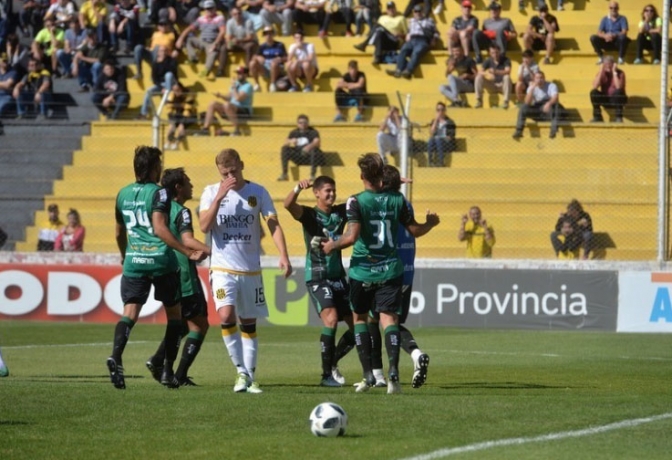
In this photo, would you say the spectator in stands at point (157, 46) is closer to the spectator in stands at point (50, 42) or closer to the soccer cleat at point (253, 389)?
the spectator in stands at point (50, 42)

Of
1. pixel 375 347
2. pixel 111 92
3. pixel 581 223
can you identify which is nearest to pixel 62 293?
pixel 111 92

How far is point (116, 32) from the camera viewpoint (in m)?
31.8

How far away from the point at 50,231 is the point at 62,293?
163 cm

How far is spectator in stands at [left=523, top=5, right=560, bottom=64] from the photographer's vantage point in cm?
2900

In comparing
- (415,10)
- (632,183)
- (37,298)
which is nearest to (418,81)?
(415,10)

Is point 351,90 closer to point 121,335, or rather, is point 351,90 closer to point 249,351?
point 121,335

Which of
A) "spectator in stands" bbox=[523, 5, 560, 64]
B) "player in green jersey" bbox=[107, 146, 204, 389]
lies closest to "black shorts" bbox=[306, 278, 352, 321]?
"player in green jersey" bbox=[107, 146, 204, 389]

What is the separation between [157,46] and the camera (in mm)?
30844

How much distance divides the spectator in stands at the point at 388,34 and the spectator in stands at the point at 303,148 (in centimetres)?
462

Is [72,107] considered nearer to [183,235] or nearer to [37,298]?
[37,298]

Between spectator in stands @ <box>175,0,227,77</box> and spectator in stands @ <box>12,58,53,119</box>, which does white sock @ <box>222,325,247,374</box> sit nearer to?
spectator in stands @ <box>12,58,53,119</box>

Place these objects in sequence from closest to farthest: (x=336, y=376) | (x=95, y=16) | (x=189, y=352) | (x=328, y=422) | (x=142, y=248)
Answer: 1. (x=328, y=422)
2. (x=142, y=248)
3. (x=189, y=352)
4. (x=336, y=376)
5. (x=95, y=16)

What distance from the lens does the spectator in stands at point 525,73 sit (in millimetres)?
27281


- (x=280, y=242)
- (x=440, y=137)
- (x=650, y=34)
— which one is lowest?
(x=440, y=137)
